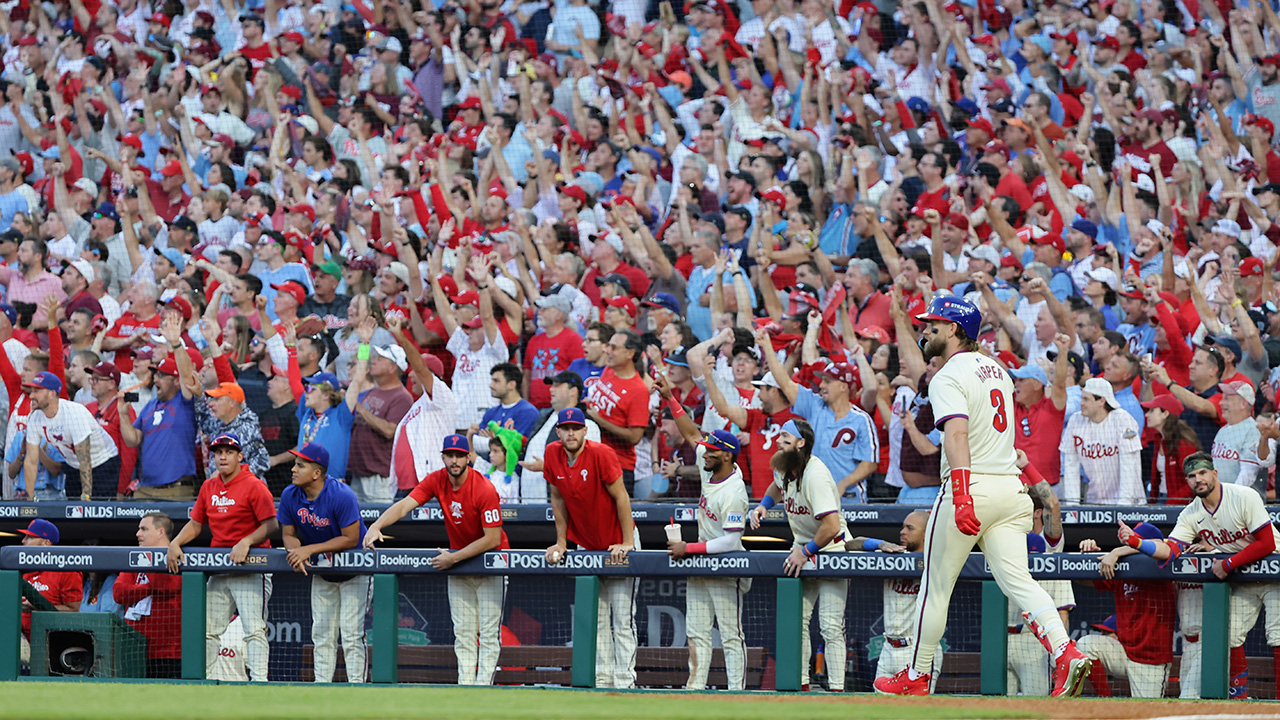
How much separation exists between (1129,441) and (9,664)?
6.07m

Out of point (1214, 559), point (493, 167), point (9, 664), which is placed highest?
point (493, 167)

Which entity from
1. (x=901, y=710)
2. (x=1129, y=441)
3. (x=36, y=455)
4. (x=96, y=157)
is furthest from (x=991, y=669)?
(x=96, y=157)

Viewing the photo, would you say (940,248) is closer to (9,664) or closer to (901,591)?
(901,591)

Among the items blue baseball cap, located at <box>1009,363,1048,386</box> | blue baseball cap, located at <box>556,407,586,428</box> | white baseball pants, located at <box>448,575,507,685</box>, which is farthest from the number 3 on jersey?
blue baseball cap, located at <box>1009,363,1048,386</box>

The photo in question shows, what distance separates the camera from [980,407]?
18.6ft

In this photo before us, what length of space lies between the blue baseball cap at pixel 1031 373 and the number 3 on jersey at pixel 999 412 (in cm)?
344

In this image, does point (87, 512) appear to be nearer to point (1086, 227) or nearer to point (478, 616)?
point (478, 616)

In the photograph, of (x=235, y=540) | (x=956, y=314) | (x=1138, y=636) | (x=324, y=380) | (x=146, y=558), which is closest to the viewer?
(x=956, y=314)

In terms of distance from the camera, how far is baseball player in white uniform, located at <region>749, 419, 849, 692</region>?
7098mm

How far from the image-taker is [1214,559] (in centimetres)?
675

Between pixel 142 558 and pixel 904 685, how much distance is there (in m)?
3.87

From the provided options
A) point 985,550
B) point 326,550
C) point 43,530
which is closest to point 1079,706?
point 985,550

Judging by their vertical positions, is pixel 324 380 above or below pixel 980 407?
above

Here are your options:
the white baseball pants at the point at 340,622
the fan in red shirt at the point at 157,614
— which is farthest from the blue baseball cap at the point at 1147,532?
the fan in red shirt at the point at 157,614
